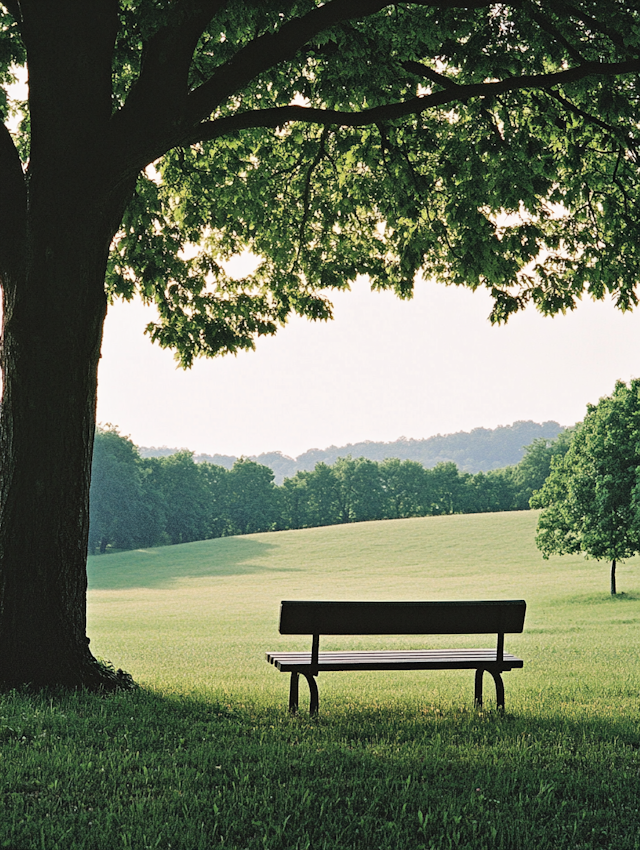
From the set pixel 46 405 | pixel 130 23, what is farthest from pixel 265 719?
pixel 130 23

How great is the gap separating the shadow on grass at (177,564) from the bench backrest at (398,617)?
149ft

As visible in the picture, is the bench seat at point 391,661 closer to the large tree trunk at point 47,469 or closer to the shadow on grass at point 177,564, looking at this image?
the large tree trunk at point 47,469

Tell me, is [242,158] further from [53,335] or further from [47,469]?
[47,469]

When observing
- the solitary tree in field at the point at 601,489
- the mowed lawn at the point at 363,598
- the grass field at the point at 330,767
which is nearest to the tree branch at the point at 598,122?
the grass field at the point at 330,767

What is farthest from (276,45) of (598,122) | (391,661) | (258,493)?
(258,493)

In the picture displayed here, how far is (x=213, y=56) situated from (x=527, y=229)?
15.4 ft

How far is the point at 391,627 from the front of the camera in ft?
23.0

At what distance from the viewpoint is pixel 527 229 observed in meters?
10.3

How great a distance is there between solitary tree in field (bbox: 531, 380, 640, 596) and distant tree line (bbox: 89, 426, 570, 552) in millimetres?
52128

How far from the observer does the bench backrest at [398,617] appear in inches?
269

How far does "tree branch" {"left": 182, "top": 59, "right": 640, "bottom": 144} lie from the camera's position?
7.38m

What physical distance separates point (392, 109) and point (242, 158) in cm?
422

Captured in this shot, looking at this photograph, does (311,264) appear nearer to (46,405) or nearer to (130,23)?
(130,23)

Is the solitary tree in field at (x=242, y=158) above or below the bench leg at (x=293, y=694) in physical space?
above
